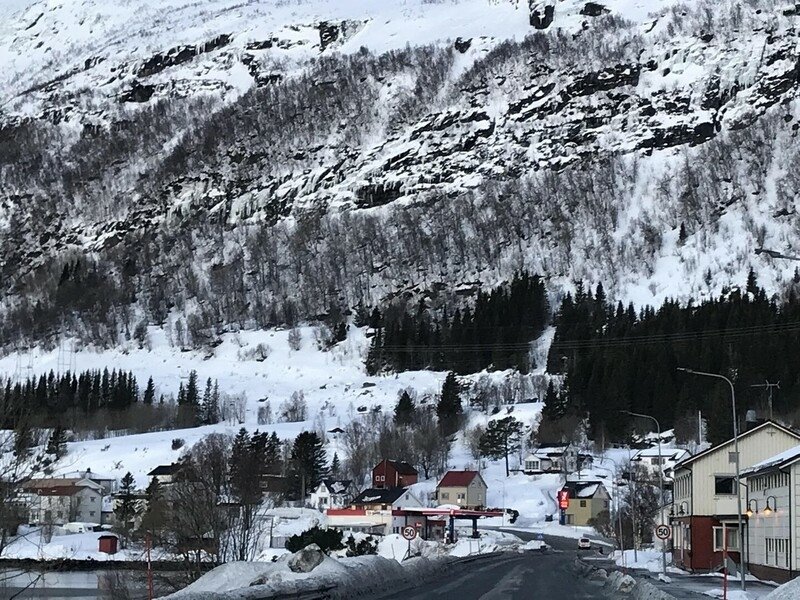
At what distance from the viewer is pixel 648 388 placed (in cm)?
16700

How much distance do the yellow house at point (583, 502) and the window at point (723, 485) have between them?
79.3 m

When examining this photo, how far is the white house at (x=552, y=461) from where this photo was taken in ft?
512

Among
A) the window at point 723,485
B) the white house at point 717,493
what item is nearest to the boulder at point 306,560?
the white house at point 717,493

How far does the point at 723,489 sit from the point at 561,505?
76339 mm

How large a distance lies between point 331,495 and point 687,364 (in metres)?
57.0

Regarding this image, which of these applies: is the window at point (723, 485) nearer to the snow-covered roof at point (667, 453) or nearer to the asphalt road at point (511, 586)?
the asphalt road at point (511, 586)

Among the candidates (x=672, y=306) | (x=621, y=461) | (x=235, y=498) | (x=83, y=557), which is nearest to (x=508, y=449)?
(x=621, y=461)

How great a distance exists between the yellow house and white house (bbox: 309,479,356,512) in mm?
27436

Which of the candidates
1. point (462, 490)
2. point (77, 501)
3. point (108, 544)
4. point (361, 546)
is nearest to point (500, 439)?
point (462, 490)

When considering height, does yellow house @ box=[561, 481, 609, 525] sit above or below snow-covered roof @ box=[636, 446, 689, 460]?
below

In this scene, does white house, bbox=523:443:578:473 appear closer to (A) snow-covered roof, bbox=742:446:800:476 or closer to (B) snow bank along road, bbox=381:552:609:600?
(B) snow bank along road, bbox=381:552:609:600

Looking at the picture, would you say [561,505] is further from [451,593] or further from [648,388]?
[451,593]

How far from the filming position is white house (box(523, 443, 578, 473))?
156000 mm

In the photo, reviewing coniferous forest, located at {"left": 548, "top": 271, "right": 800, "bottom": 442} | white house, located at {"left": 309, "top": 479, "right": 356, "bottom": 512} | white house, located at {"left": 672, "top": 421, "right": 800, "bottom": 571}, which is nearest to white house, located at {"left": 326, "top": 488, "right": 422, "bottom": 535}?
white house, located at {"left": 309, "top": 479, "right": 356, "bottom": 512}
